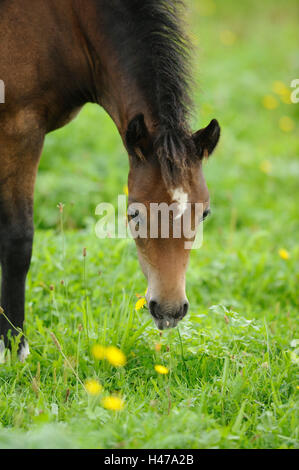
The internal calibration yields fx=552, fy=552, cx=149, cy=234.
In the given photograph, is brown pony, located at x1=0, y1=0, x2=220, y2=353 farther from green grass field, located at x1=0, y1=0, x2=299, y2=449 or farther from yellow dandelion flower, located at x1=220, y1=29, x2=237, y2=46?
yellow dandelion flower, located at x1=220, y1=29, x2=237, y2=46

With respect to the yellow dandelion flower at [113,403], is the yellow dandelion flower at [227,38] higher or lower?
higher

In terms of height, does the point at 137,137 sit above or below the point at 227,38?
below

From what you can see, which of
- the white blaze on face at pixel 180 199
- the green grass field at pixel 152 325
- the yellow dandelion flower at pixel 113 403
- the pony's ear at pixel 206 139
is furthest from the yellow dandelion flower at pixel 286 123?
the yellow dandelion flower at pixel 113 403

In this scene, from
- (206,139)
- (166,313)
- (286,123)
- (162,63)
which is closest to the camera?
(166,313)

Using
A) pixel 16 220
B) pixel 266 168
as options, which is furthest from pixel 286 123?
pixel 16 220

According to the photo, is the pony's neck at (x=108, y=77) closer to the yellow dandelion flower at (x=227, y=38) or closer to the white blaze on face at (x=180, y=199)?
the white blaze on face at (x=180, y=199)

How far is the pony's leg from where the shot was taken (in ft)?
10.4

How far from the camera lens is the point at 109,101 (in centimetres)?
331

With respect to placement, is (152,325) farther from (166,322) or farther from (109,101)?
(109,101)

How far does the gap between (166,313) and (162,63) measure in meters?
1.34

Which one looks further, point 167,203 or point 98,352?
point 98,352

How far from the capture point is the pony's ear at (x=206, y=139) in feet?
9.28

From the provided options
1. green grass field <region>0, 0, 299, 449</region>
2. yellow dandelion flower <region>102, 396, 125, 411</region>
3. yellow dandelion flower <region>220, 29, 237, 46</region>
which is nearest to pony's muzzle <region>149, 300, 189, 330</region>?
green grass field <region>0, 0, 299, 449</region>
